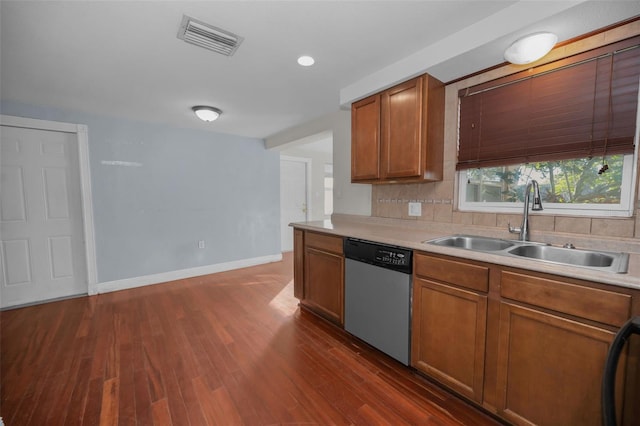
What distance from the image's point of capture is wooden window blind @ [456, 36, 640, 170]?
1476mm

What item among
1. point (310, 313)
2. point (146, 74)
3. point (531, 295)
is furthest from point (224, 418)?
point (146, 74)

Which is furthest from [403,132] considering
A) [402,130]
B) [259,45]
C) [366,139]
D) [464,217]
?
[259,45]

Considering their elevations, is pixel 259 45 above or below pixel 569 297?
above

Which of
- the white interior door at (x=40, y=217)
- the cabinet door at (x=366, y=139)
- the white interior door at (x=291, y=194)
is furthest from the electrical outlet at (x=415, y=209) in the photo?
the white interior door at (x=40, y=217)

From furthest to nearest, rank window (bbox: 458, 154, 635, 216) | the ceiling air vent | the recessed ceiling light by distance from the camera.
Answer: the recessed ceiling light → the ceiling air vent → window (bbox: 458, 154, 635, 216)

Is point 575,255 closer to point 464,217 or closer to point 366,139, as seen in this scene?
point 464,217

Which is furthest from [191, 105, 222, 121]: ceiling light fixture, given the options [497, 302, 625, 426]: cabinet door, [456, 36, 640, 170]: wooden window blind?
[497, 302, 625, 426]: cabinet door

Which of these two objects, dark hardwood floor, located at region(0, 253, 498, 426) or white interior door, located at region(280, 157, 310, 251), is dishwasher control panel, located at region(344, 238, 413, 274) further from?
white interior door, located at region(280, 157, 310, 251)

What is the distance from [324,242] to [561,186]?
1.78 metres

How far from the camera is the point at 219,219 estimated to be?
4359 millimetres

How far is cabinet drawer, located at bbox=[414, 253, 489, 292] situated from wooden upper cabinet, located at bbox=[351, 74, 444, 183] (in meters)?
0.77

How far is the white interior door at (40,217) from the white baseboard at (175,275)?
221mm

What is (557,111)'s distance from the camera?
1.69 m

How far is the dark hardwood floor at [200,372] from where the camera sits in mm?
1519
